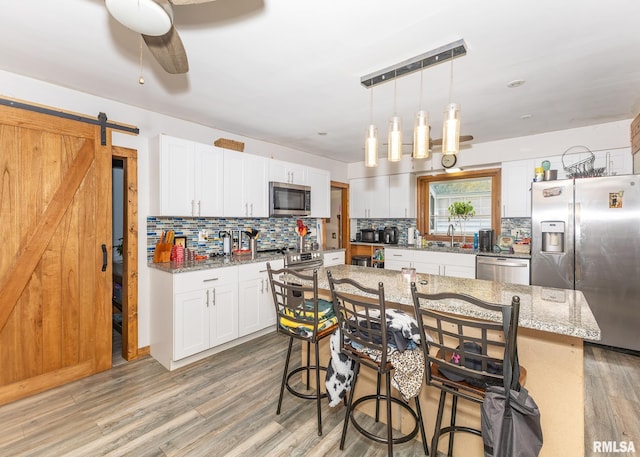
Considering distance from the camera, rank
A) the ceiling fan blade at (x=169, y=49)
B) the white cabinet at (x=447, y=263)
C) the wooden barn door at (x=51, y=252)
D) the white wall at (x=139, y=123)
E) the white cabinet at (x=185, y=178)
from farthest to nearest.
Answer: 1. the white cabinet at (x=447, y=263)
2. the white cabinet at (x=185, y=178)
3. the white wall at (x=139, y=123)
4. the wooden barn door at (x=51, y=252)
5. the ceiling fan blade at (x=169, y=49)

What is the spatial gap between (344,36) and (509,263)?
10.7ft

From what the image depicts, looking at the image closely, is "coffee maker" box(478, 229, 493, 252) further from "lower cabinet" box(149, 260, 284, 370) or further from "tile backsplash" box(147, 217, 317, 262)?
"lower cabinet" box(149, 260, 284, 370)

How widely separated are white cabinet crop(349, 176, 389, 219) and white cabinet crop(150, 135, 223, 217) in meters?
2.87

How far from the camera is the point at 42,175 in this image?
2461mm

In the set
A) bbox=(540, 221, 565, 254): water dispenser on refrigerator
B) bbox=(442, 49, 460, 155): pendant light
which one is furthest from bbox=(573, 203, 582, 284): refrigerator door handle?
bbox=(442, 49, 460, 155): pendant light

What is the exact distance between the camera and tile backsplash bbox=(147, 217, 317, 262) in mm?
3223

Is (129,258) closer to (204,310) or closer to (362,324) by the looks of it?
(204,310)

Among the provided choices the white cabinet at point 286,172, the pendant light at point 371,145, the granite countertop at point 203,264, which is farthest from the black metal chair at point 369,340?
the white cabinet at point 286,172

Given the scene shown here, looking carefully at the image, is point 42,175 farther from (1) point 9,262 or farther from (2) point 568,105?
(2) point 568,105

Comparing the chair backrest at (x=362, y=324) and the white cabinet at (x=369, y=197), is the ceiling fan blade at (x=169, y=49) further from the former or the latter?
the white cabinet at (x=369, y=197)

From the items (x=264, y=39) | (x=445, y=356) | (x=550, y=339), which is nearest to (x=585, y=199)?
(x=550, y=339)

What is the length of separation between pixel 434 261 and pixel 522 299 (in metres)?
2.79

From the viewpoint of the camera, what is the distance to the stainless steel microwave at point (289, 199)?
3973 millimetres

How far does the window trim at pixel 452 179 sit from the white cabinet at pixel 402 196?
167 mm
